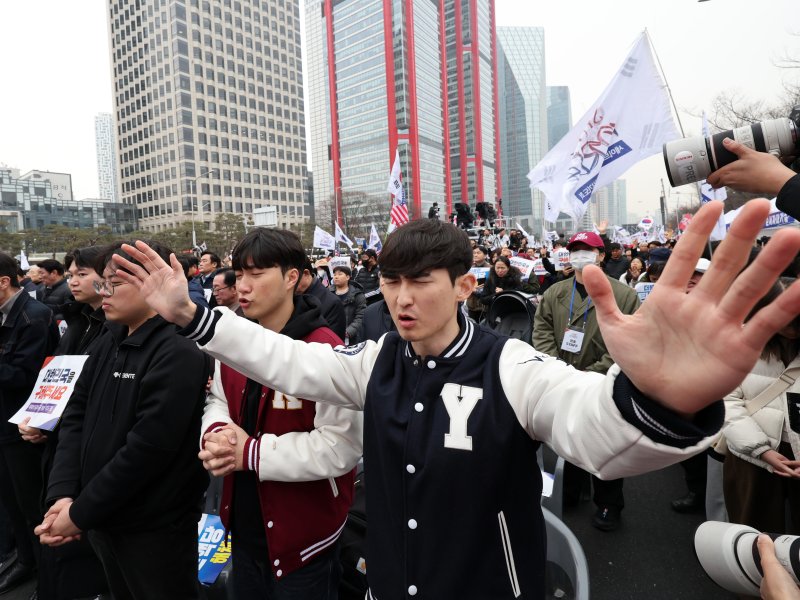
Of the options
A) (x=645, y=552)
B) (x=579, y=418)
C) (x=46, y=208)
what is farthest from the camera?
(x=46, y=208)

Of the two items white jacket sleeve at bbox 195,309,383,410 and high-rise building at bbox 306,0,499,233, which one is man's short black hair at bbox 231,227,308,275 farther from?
high-rise building at bbox 306,0,499,233

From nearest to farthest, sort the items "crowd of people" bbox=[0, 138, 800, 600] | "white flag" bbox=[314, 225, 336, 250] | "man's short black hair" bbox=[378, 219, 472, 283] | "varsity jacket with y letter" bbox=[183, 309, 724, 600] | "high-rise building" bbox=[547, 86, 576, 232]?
"crowd of people" bbox=[0, 138, 800, 600] → "varsity jacket with y letter" bbox=[183, 309, 724, 600] → "man's short black hair" bbox=[378, 219, 472, 283] → "white flag" bbox=[314, 225, 336, 250] → "high-rise building" bbox=[547, 86, 576, 232]

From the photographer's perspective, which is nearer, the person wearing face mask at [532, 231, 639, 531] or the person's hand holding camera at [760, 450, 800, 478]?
the person's hand holding camera at [760, 450, 800, 478]

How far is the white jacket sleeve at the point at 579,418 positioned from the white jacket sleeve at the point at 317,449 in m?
0.74

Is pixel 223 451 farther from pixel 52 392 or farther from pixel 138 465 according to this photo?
pixel 52 392

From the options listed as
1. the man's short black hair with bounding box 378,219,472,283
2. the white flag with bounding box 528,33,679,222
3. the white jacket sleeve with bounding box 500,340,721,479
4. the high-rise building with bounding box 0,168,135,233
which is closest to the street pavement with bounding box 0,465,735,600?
the white jacket sleeve with bounding box 500,340,721,479

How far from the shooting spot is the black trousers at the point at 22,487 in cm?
305

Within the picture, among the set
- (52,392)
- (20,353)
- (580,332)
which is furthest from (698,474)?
(20,353)

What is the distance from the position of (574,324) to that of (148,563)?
10.6 feet

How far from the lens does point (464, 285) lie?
1591mm

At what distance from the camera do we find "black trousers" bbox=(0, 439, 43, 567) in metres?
3.05

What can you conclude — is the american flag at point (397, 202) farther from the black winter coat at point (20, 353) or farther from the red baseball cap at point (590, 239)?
the black winter coat at point (20, 353)

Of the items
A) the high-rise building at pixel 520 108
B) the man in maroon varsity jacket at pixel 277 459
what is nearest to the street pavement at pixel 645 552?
the man in maroon varsity jacket at pixel 277 459

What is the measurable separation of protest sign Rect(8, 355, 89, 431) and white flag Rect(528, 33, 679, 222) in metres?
4.71
